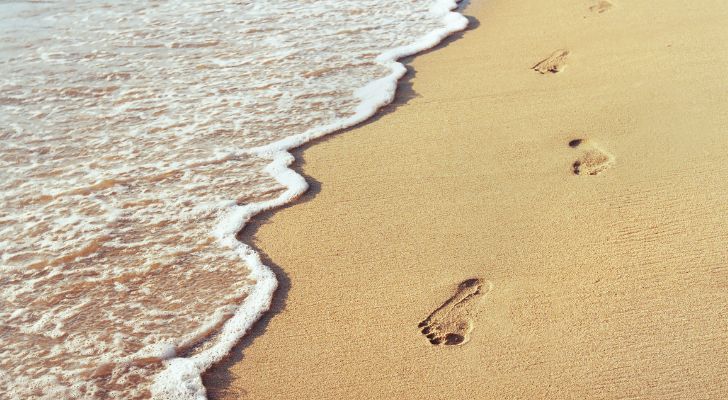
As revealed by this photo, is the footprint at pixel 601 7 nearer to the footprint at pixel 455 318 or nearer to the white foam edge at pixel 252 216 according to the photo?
the white foam edge at pixel 252 216

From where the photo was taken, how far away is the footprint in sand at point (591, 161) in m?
3.69

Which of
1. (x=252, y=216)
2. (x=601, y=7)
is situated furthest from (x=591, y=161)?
(x=601, y=7)

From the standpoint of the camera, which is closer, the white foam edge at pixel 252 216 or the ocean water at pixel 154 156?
the white foam edge at pixel 252 216

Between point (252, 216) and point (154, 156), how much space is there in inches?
35.3

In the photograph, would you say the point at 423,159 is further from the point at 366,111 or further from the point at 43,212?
the point at 43,212

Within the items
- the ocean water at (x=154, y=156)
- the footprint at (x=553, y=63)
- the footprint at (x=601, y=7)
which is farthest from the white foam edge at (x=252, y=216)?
the footprint at (x=601, y=7)

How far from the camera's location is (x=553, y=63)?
16.7 ft

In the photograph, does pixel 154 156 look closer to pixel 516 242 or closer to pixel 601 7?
pixel 516 242

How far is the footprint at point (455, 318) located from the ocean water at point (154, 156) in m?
0.70

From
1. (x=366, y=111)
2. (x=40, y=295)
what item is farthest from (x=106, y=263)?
(x=366, y=111)

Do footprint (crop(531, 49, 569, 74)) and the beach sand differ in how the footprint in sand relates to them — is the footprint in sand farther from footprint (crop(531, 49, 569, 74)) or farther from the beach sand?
footprint (crop(531, 49, 569, 74))

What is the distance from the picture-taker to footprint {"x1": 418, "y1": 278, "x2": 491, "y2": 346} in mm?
2742

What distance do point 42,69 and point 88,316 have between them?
3065mm

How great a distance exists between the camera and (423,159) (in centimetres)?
399
